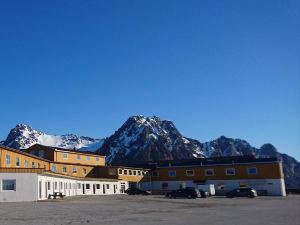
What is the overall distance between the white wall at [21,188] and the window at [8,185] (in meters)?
0.39

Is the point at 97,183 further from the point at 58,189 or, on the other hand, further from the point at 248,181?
the point at 248,181

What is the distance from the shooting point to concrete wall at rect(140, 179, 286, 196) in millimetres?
88562

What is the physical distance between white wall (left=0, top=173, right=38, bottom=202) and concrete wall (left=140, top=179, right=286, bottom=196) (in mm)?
44915

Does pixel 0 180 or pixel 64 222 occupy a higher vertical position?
pixel 0 180

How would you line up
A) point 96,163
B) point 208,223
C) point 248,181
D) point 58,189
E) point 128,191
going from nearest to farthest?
point 208,223
point 58,189
point 128,191
point 248,181
point 96,163

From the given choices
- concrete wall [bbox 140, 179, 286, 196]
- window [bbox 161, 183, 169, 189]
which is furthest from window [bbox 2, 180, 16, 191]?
window [bbox 161, 183, 169, 189]

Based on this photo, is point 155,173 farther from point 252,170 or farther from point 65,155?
point 252,170

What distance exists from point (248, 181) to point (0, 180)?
57129 millimetres

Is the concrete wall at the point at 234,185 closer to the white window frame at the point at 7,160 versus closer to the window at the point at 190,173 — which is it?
the window at the point at 190,173

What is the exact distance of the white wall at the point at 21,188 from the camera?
53188 millimetres

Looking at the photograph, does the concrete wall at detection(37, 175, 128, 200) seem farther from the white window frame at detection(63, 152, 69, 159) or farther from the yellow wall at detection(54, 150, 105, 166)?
the white window frame at detection(63, 152, 69, 159)

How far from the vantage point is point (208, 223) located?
22875 millimetres

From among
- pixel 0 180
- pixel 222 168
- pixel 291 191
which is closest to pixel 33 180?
pixel 0 180

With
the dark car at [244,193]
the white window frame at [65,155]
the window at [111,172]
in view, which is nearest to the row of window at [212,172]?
the window at [111,172]
